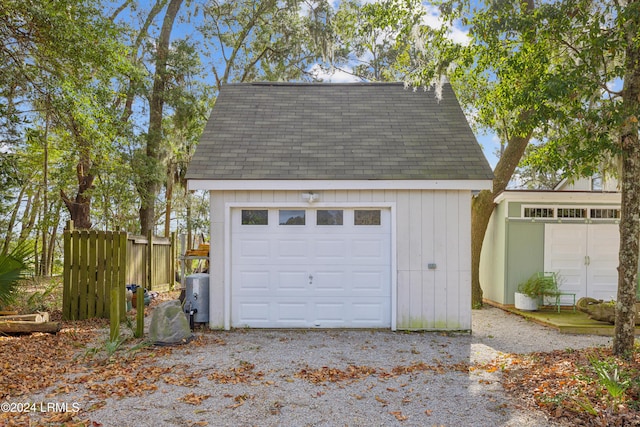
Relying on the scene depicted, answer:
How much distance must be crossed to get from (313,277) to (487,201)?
5.45m

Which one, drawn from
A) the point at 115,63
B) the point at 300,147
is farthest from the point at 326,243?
the point at 115,63

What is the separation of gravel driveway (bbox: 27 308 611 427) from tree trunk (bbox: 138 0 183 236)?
8161mm

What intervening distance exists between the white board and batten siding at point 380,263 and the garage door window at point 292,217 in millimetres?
103

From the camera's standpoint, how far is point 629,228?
5.64 meters

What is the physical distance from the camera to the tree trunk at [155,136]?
14773 mm

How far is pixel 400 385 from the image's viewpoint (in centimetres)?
514

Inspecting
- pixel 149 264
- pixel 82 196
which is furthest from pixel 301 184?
pixel 82 196

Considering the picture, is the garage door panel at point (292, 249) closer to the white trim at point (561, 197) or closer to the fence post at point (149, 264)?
the white trim at point (561, 197)

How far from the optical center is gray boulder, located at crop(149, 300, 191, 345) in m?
6.90

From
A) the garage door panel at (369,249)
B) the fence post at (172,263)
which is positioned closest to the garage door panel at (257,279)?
the garage door panel at (369,249)

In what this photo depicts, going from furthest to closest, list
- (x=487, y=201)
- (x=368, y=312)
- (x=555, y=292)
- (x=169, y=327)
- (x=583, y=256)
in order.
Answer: (x=487, y=201) < (x=583, y=256) < (x=555, y=292) < (x=368, y=312) < (x=169, y=327)

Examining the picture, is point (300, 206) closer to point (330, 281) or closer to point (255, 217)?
point (255, 217)

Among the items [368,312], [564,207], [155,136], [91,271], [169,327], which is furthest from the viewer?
[155,136]

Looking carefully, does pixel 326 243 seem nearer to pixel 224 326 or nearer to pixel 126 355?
pixel 224 326
